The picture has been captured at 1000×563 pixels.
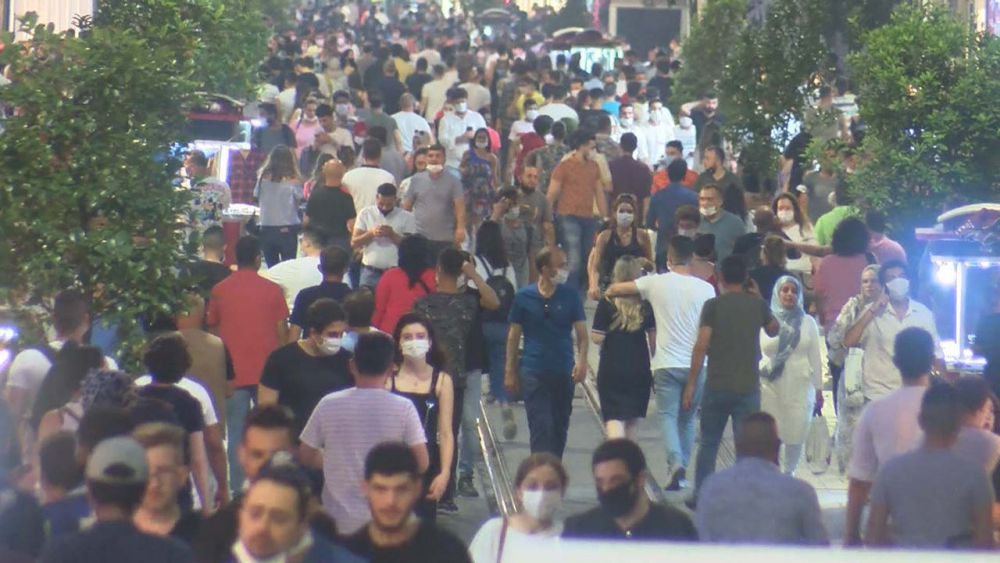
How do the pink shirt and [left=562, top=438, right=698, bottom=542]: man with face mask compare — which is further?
the pink shirt

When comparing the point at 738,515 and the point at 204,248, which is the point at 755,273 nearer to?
the point at 204,248

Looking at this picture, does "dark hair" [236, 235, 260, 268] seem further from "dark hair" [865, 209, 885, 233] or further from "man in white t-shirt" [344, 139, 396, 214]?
"man in white t-shirt" [344, 139, 396, 214]

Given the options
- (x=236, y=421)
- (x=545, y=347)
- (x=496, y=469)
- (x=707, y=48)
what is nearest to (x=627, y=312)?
(x=545, y=347)

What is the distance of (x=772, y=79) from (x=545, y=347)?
35.5 feet

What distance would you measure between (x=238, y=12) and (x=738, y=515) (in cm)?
1834

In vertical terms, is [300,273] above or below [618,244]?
above

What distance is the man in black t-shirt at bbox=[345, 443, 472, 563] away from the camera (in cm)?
679

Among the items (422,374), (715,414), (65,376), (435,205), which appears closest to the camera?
(65,376)

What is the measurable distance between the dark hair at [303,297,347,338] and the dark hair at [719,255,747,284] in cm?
294

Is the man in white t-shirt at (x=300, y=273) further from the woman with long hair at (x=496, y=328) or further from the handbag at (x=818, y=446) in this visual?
the handbag at (x=818, y=446)

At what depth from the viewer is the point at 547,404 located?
12.7 metres

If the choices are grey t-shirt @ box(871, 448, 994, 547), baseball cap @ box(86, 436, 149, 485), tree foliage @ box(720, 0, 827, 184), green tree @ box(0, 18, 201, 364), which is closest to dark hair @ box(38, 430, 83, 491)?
baseball cap @ box(86, 436, 149, 485)

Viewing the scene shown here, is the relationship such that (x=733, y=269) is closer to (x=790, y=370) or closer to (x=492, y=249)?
(x=790, y=370)

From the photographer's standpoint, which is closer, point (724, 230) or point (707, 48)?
point (724, 230)
